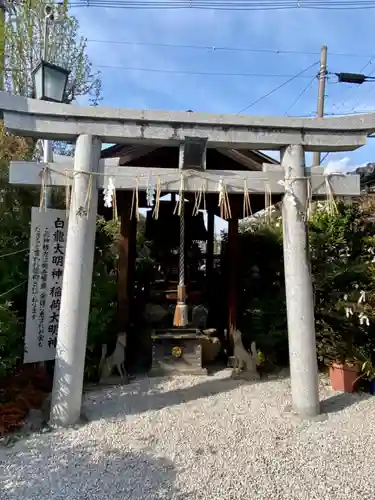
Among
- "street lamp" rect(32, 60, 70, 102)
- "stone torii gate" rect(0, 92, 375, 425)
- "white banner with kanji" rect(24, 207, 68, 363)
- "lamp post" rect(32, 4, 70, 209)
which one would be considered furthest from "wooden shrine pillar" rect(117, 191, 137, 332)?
"stone torii gate" rect(0, 92, 375, 425)

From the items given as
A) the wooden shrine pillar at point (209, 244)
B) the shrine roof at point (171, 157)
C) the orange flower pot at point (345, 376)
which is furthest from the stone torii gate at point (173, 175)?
the wooden shrine pillar at point (209, 244)

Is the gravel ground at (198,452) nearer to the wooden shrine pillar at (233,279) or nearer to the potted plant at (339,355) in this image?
the potted plant at (339,355)

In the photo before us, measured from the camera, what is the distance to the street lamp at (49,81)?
456cm

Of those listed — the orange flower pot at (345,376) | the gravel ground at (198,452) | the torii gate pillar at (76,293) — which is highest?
the torii gate pillar at (76,293)

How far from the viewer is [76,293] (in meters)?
4.00

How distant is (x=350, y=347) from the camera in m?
5.10

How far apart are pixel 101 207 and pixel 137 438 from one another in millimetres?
3556

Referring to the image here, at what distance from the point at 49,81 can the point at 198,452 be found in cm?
414

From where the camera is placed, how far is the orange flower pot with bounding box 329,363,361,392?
16.2 feet

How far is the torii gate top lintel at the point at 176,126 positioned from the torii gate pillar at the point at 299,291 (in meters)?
0.24

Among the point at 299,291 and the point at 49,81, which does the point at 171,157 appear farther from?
the point at 299,291

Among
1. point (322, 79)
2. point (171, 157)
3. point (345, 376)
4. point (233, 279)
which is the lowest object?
point (345, 376)

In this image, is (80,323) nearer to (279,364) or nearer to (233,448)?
(233,448)

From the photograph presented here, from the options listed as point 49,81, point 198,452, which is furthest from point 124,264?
point 198,452
